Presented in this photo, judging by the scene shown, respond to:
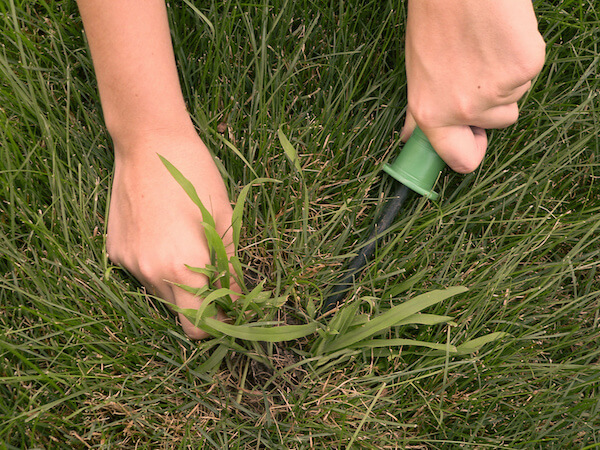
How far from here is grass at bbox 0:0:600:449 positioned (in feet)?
3.23

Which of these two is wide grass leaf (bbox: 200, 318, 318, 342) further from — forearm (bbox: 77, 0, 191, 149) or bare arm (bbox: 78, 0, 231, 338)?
forearm (bbox: 77, 0, 191, 149)

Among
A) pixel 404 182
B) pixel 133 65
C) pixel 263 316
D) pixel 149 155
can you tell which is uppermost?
pixel 133 65

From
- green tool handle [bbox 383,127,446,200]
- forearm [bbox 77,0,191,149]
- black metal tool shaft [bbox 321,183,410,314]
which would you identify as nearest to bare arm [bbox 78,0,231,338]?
forearm [bbox 77,0,191,149]

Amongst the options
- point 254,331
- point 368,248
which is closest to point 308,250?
point 368,248

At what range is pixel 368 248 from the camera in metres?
1.08

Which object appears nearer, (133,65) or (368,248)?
(133,65)

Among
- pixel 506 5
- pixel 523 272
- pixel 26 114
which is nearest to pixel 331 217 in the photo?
pixel 523 272

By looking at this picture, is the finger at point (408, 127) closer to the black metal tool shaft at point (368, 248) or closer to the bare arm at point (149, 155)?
the black metal tool shaft at point (368, 248)

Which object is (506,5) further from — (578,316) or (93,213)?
(93,213)

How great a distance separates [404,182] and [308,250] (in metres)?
0.23

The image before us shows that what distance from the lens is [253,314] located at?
3.18ft

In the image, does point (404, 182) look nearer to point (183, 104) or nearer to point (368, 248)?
point (368, 248)

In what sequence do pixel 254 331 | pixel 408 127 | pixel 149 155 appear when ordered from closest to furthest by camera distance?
pixel 254 331, pixel 149 155, pixel 408 127

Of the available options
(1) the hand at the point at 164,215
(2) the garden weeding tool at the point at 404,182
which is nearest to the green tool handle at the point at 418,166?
(2) the garden weeding tool at the point at 404,182
